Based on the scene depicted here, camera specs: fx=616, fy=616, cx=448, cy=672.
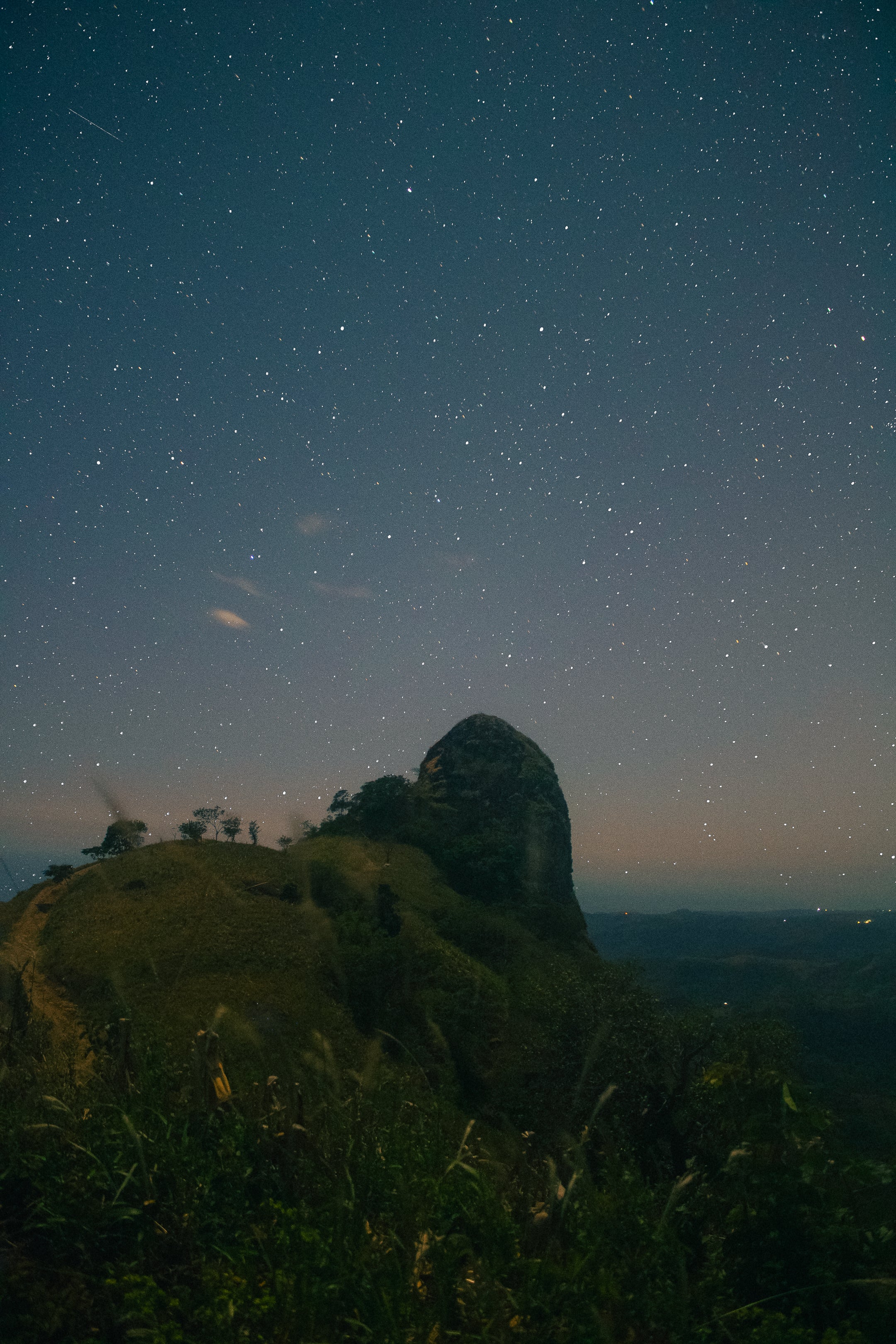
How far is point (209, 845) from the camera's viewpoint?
54.7 meters

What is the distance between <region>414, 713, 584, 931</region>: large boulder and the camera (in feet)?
220

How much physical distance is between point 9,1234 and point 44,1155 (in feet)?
2.57

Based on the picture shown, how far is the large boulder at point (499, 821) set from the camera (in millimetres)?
67125

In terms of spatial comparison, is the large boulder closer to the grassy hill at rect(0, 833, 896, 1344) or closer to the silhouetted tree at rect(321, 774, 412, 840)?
the silhouetted tree at rect(321, 774, 412, 840)

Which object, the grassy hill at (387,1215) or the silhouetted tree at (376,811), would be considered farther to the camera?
the silhouetted tree at (376,811)

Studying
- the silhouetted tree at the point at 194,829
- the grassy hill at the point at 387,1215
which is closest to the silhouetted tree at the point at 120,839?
the silhouetted tree at the point at 194,829

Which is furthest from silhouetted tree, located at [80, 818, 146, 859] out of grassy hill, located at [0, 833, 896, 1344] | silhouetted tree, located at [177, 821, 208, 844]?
grassy hill, located at [0, 833, 896, 1344]

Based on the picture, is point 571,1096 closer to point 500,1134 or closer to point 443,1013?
point 500,1134

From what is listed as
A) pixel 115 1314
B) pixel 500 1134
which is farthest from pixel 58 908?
pixel 115 1314

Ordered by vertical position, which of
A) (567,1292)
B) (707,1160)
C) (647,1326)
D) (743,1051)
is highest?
(743,1051)

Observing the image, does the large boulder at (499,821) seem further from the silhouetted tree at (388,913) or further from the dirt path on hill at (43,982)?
the dirt path on hill at (43,982)

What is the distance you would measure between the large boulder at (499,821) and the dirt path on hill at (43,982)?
37.7 m

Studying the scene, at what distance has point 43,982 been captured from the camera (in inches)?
1270

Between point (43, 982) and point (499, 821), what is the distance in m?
53.1
